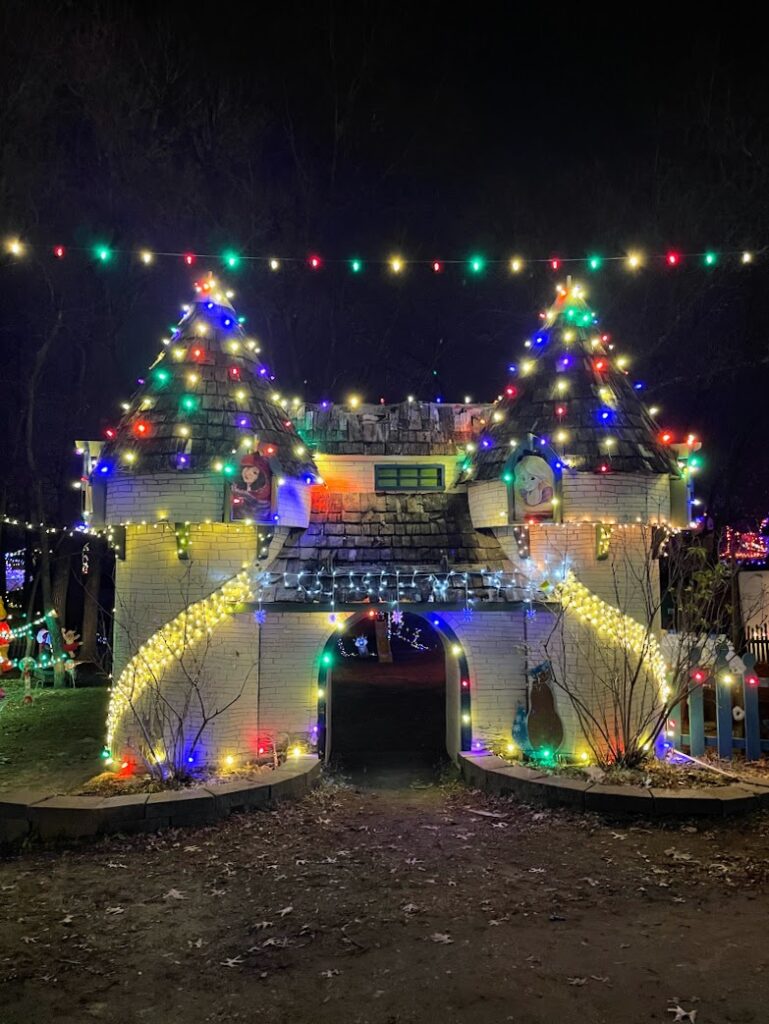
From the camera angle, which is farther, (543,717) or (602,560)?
(602,560)

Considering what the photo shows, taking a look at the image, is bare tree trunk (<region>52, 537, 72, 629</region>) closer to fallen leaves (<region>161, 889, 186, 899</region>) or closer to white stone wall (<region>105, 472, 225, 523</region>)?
white stone wall (<region>105, 472, 225, 523</region>)

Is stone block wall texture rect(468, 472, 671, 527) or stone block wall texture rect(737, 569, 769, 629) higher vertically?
stone block wall texture rect(468, 472, 671, 527)

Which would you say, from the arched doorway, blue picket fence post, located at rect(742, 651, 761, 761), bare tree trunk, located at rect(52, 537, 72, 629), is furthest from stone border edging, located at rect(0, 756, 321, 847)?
bare tree trunk, located at rect(52, 537, 72, 629)

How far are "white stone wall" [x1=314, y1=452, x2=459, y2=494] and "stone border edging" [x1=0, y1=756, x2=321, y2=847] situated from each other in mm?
4779

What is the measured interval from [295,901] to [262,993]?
1432 mm

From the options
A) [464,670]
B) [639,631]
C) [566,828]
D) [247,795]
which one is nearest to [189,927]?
[247,795]

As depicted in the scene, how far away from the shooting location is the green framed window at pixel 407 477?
1171 centimetres

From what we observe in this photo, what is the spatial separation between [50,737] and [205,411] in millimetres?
6519

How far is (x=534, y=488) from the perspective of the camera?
1013cm

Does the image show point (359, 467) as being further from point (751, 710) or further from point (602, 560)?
point (751, 710)

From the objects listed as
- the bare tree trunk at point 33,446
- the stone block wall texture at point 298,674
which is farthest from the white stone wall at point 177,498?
the bare tree trunk at point 33,446

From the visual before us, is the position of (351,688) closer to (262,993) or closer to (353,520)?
(353,520)

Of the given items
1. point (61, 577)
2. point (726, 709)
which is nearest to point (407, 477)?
point (726, 709)

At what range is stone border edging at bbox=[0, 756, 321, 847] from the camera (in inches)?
297
